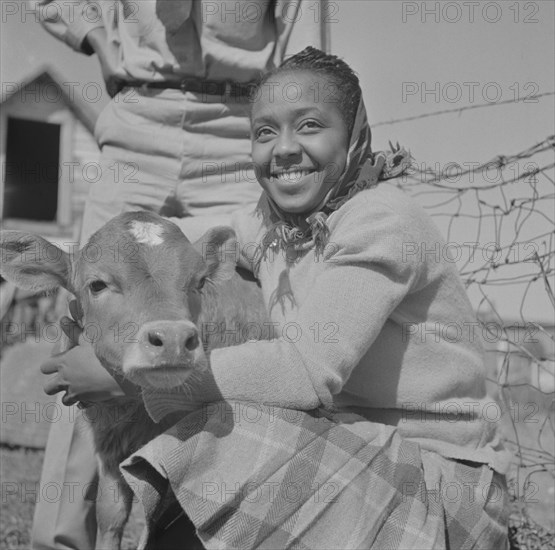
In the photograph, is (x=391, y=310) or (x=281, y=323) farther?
(x=281, y=323)

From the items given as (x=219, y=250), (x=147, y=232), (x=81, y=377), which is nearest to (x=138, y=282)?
(x=147, y=232)

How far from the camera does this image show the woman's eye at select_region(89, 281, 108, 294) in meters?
2.87

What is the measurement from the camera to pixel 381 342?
289 centimetres

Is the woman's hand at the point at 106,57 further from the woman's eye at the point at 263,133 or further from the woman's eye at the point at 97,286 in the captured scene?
the woman's eye at the point at 97,286

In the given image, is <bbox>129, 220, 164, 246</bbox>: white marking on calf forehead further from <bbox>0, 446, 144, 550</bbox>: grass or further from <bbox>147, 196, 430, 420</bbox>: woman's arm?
<bbox>0, 446, 144, 550</bbox>: grass

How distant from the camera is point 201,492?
241 cm

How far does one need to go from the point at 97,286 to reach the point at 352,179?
37.3 inches

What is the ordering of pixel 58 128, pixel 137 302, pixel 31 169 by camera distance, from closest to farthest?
1. pixel 137 302
2. pixel 58 128
3. pixel 31 169

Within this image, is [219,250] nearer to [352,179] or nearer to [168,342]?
[352,179]

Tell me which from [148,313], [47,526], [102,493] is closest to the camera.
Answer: [148,313]

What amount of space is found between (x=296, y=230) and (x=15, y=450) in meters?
4.73

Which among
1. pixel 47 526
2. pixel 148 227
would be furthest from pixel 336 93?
pixel 47 526

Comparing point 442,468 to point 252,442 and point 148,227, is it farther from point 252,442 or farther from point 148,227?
point 148,227

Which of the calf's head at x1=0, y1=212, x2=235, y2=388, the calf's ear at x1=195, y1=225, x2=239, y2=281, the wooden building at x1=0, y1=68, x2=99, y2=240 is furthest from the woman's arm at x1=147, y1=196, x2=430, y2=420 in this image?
the wooden building at x1=0, y1=68, x2=99, y2=240
